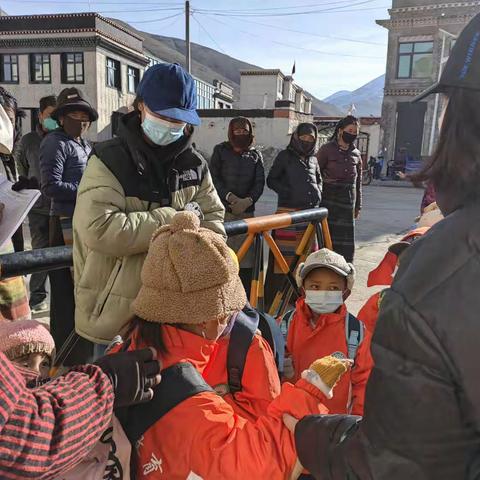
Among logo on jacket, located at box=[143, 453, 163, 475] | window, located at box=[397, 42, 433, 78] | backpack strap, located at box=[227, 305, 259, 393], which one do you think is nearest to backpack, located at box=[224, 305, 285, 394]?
backpack strap, located at box=[227, 305, 259, 393]

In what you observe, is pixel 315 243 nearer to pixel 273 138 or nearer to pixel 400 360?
pixel 400 360

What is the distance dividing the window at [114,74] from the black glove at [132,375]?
27730 mm

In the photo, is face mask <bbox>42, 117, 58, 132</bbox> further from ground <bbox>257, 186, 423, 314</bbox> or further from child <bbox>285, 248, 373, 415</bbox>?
ground <bbox>257, 186, 423, 314</bbox>

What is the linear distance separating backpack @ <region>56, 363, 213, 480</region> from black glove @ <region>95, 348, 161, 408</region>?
7cm

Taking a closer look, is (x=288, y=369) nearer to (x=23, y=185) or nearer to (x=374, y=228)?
(x=23, y=185)

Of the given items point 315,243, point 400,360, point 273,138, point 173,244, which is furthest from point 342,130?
point 273,138

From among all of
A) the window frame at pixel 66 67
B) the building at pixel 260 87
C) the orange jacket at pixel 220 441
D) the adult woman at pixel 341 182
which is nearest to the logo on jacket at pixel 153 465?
the orange jacket at pixel 220 441

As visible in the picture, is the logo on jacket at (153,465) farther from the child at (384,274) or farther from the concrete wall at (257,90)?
the concrete wall at (257,90)

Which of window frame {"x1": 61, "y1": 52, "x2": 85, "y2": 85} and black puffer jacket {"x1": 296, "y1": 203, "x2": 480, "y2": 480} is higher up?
window frame {"x1": 61, "y1": 52, "x2": 85, "y2": 85}

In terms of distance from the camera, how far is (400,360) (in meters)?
0.79

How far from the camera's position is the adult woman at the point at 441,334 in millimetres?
748

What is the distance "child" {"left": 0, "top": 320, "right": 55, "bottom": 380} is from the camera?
183cm

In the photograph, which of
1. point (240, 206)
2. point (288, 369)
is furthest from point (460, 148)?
point (240, 206)

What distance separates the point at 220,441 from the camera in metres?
1.21
